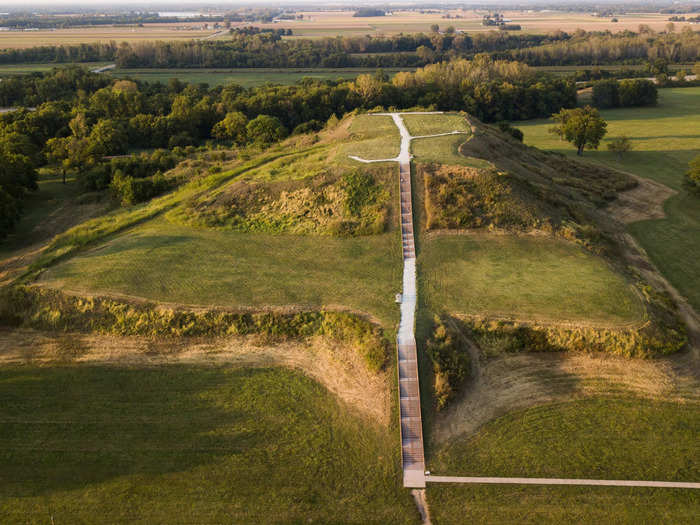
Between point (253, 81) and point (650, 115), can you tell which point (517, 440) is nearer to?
point (650, 115)

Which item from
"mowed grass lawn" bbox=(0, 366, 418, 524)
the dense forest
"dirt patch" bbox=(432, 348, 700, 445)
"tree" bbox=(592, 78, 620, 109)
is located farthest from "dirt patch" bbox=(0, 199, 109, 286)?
"tree" bbox=(592, 78, 620, 109)

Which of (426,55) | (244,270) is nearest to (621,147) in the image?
(244,270)

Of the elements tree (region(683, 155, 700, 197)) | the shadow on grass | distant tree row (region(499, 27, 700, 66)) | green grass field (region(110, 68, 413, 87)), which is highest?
distant tree row (region(499, 27, 700, 66))

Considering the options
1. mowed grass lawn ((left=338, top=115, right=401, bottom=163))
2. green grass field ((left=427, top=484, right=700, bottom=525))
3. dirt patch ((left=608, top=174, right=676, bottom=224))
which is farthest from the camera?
dirt patch ((left=608, top=174, right=676, bottom=224))

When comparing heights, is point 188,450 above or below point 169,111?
below

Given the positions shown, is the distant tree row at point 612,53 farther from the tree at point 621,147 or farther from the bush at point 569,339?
the bush at point 569,339

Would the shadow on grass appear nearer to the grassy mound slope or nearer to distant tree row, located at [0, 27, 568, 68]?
the grassy mound slope

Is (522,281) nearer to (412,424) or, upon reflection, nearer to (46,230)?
(412,424)
